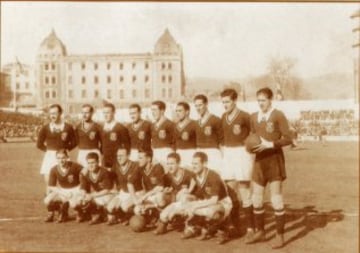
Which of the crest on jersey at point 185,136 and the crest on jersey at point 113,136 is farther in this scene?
the crest on jersey at point 113,136

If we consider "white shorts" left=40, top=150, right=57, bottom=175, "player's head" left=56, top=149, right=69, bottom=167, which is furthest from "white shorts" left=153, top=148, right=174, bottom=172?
"white shorts" left=40, top=150, right=57, bottom=175

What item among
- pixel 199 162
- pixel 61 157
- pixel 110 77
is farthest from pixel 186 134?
pixel 61 157

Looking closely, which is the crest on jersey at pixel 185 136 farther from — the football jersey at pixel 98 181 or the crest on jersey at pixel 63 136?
the crest on jersey at pixel 63 136

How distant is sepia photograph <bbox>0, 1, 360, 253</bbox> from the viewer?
10.5 feet

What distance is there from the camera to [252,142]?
10.3 ft

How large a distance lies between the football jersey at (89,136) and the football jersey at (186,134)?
0.62 m

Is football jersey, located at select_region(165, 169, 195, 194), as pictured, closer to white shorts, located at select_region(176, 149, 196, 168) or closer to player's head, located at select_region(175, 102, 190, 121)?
white shorts, located at select_region(176, 149, 196, 168)

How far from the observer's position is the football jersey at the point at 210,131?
338cm

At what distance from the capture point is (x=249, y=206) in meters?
3.28

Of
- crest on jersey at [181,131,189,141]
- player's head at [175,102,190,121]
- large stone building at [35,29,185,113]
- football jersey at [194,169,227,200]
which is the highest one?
large stone building at [35,29,185,113]

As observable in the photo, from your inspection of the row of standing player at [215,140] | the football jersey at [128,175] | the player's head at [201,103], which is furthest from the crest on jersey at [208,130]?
the football jersey at [128,175]

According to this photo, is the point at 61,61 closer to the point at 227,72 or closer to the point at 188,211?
the point at 227,72

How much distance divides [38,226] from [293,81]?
2.19 metres

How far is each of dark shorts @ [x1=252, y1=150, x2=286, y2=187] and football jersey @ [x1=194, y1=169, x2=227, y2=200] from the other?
226 millimetres
